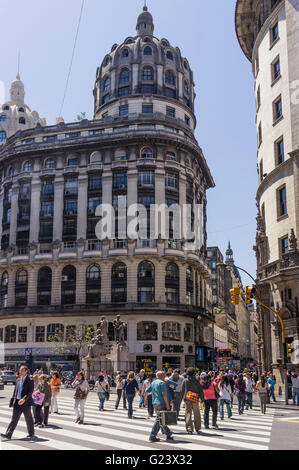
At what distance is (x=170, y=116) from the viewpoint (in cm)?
7175

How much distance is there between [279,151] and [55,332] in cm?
3824

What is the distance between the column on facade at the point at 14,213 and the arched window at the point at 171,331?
24204mm

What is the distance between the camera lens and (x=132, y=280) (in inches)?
2464

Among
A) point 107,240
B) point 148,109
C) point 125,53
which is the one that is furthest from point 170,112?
point 107,240


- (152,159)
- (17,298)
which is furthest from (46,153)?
(17,298)

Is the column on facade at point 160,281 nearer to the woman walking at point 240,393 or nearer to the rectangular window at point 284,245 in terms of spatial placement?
the rectangular window at point 284,245

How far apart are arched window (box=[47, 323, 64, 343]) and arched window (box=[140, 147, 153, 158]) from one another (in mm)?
25279

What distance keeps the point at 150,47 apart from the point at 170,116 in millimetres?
12584

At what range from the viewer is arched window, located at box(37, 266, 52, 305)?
65438 mm

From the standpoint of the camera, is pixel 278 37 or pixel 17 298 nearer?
pixel 278 37

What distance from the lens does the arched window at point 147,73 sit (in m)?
74.5

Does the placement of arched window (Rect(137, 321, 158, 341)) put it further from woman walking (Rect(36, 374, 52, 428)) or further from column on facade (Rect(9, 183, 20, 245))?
woman walking (Rect(36, 374, 52, 428))

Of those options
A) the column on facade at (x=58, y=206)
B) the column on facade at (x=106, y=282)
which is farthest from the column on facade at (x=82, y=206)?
the column on facade at (x=106, y=282)
